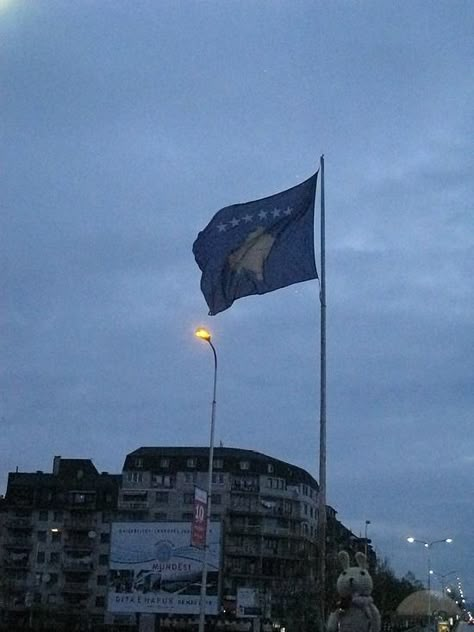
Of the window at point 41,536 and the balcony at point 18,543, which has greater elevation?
the window at point 41,536

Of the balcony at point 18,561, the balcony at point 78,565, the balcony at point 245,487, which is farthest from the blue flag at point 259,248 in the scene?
the balcony at point 18,561

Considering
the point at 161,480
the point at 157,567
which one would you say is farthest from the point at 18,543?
the point at 157,567

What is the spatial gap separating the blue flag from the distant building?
78578 mm

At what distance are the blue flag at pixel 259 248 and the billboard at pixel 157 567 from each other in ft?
110

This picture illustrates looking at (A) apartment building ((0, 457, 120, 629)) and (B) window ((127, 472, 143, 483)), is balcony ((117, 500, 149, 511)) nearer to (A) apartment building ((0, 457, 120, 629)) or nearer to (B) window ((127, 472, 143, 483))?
(A) apartment building ((0, 457, 120, 629))

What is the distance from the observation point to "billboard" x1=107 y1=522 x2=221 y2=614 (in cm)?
5281

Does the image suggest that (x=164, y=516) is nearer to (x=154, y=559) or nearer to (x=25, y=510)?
(x=25, y=510)

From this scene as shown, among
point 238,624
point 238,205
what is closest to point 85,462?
point 238,624

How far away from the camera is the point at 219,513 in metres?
102

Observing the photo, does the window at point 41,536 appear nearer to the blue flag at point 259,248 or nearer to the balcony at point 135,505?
the balcony at point 135,505

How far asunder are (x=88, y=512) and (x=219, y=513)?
14.7 m

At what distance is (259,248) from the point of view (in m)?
20.7

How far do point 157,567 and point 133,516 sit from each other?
51558mm

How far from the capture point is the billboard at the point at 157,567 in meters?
52.8
